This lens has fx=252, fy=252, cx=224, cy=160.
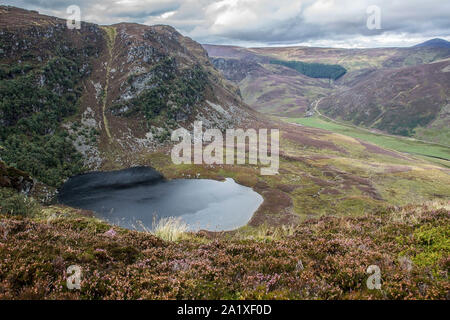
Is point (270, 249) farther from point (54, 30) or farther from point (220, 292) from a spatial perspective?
point (54, 30)

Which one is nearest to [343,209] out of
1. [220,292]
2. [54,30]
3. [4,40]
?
[220,292]

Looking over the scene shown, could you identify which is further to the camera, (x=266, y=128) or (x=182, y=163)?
(x=266, y=128)

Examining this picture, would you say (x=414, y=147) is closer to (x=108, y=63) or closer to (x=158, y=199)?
(x=158, y=199)

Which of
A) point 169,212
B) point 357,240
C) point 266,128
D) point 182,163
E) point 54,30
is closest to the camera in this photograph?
point 357,240

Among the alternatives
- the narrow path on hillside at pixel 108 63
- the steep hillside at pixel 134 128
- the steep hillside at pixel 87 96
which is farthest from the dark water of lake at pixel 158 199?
the narrow path on hillside at pixel 108 63

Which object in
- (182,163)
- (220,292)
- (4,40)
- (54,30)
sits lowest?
(182,163)

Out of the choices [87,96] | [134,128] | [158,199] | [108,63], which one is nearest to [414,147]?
[134,128]

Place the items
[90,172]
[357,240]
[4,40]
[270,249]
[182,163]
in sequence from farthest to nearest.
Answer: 1. [4,40]
2. [182,163]
3. [90,172]
4. [357,240]
5. [270,249]
